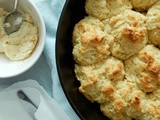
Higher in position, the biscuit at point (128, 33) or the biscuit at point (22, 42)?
the biscuit at point (128, 33)

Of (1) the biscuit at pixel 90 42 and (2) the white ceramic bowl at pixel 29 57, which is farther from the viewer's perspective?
(2) the white ceramic bowl at pixel 29 57

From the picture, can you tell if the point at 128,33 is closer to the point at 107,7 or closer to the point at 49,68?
the point at 107,7

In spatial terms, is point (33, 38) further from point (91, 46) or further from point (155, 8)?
point (155, 8)

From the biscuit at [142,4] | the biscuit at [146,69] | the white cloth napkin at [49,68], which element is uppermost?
the biscuit at [142,4]

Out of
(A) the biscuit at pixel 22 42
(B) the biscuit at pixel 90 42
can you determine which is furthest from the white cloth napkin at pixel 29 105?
(B) the biscuit at pixel 90 42

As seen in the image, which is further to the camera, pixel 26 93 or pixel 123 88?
pixel 26 93

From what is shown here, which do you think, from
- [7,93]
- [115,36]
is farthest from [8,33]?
[115,36]

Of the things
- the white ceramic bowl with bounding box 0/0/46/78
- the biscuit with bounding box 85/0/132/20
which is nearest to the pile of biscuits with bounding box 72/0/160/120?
the biscuit with bounding box 85/0/132/20

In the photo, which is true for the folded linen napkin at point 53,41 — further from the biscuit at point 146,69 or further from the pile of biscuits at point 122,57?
the biscuit at point 146,69
